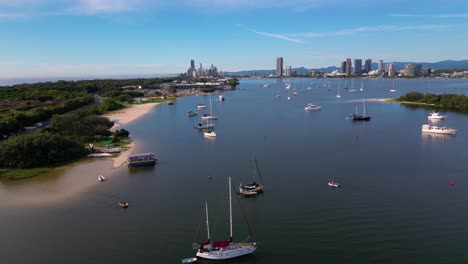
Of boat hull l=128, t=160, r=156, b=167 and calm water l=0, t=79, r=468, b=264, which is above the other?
boat hull l=128, t=160, r=156, b=167

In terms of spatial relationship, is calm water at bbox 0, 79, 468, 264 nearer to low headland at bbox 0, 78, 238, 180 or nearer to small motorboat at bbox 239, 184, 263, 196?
small motorboat at bbox 239, 184, 263, 196

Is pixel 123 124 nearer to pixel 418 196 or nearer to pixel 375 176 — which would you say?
pixel 375 176

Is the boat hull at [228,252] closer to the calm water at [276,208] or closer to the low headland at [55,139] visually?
the calm water at [276,208]

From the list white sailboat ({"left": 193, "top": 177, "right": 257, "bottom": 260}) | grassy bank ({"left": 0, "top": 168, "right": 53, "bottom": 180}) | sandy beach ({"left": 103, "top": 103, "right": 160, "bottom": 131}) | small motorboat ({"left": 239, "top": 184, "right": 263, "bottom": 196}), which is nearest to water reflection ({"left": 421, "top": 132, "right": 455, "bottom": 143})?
small motorboat ({"left": 239, "top": 184, "right": 263, "bottom": 196})

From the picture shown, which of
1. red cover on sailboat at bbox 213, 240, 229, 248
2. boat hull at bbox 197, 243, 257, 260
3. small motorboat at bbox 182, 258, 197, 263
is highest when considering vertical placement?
red cover on sailboat at bbox 213, 240, 229, 248

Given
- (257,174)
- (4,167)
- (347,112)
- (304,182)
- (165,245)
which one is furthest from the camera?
(347,112)

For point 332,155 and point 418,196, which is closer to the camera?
point 418,196

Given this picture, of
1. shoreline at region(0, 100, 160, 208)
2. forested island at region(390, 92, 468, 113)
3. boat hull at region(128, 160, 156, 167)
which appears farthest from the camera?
forested island at region(390, 92, 468, 113)

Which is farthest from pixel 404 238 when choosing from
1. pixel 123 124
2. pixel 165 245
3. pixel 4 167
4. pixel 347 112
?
pixel 347 112
